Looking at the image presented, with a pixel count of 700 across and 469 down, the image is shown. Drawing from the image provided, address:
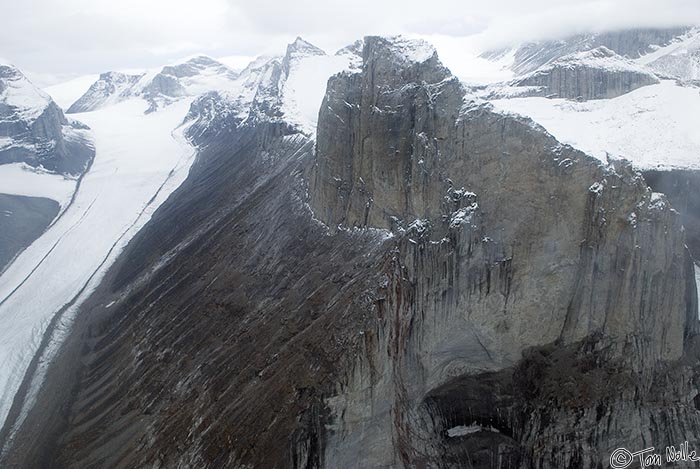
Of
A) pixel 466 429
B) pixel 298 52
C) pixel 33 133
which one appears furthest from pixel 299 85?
pixel 33 133

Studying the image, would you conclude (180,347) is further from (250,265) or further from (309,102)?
(309,102)

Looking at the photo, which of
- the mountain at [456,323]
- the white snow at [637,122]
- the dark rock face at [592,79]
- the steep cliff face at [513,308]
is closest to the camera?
the steep cliff face at [513,308]

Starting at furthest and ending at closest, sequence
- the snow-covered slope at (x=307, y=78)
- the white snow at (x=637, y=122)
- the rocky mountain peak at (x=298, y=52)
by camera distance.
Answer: the rocky mountain peak at (x=298, y=52)
the snow-covered slope at (x=307, y=78)
the white snow at (x=637, y=122)

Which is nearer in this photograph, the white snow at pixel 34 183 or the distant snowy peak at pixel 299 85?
the distant snowy peak at pixel 299 85

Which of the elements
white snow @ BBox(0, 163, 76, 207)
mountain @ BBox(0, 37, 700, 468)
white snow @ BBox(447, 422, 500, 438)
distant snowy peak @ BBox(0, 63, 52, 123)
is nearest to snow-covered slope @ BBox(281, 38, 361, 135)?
mountain @ BBox(0, 37, 700, 468)

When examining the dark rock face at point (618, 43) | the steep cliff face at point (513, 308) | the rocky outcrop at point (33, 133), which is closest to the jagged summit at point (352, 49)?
the dark rock face at point (618, 43)

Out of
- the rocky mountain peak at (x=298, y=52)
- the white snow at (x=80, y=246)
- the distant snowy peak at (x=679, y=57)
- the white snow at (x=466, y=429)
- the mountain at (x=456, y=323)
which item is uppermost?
the rocky mountain peak at (x=298, y=52)

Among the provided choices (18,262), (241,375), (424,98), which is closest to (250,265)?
(241,375)

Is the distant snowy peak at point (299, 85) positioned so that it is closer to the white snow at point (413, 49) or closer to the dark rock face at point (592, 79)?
the white snow at point (413, 49)

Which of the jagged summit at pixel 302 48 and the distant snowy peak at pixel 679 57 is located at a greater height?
the jagged summit at pixel 302 48
